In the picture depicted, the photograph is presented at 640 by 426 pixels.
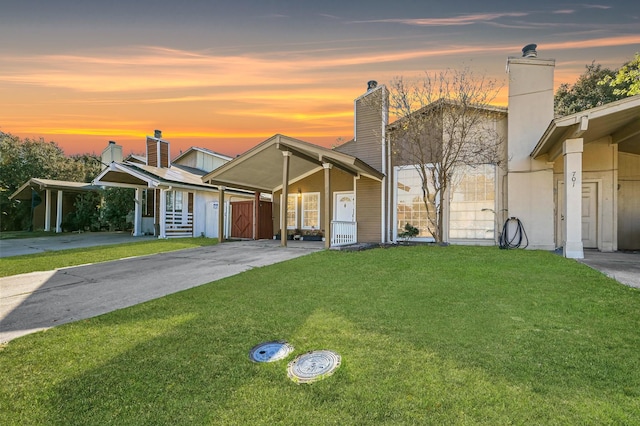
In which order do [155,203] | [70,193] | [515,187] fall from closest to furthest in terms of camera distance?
[515,187] < [155,203] < [70,193]

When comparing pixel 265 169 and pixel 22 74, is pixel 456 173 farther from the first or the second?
pixel 22 74

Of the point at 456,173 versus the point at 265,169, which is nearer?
the point at 456,173

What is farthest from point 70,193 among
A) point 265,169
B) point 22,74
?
point 265,169

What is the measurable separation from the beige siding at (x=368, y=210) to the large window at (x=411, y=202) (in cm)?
74

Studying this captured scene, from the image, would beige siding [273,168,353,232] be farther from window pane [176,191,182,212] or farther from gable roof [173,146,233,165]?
gable roof [173,146,233,165]

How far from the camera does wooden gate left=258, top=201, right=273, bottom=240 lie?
13784 mm

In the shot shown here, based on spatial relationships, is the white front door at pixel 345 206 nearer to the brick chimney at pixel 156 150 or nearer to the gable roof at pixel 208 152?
the gable roof at pixel 208 152

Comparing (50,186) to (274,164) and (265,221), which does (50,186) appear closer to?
(265,221)

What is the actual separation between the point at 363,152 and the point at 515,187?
→ 16.9 ft

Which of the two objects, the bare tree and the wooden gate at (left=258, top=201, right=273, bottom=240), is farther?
the wooden gate at (left=258, top=201, right=273, bottom=240)

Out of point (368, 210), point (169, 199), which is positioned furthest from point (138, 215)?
point (368, 210)

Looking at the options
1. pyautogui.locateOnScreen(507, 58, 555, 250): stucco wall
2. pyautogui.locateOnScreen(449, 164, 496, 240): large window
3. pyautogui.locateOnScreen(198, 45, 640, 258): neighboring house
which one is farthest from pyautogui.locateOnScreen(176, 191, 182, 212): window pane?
pyautogui.locateOnScreen(507, 58, 555, 250): stucco wall

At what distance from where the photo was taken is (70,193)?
66.0ft

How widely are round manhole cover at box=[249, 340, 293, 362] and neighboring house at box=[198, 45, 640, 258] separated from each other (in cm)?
628
